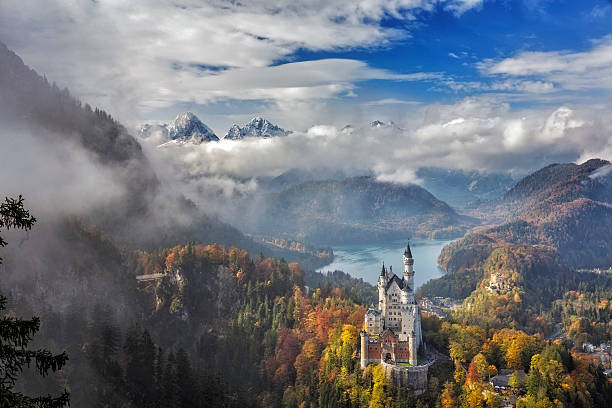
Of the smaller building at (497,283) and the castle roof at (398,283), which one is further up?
the castle roof at (398,283)

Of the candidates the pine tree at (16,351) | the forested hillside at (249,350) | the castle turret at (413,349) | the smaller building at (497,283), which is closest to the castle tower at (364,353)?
the forested hillside at (249,350)

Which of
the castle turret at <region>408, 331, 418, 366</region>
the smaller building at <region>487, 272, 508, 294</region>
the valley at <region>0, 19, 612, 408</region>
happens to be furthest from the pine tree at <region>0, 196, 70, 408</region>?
the smaller building at <region>487, 272, 508, 294</region>

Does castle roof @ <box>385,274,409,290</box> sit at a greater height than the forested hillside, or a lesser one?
greater

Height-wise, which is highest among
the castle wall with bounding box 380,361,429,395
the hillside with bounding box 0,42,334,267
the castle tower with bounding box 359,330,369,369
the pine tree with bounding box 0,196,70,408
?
the hillside with bounding box 0,42,334,267

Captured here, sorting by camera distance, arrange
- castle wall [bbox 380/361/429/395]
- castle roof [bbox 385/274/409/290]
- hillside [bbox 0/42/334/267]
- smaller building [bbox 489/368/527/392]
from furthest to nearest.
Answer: hillside [bbox 0/42/334/267], castle roof [bbox 385/274/409/290], castle wall [bbox 380/361/429/395], smaller building [bbox 489/368/527/392]

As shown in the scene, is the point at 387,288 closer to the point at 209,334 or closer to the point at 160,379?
the point at 160,379

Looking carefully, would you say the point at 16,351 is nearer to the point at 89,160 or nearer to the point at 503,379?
the point at 503,379

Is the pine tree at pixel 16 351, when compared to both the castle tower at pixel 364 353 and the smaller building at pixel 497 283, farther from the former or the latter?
the smaller building at pixel 497 283

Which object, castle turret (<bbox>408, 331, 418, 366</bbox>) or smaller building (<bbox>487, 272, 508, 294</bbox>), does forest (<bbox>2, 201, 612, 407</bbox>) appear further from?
smaller building (<bbox>487, 272, 508, 294</bbox>)

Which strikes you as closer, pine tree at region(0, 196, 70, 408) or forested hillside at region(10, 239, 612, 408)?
pine tree at region(0, 196, 70, 408)
